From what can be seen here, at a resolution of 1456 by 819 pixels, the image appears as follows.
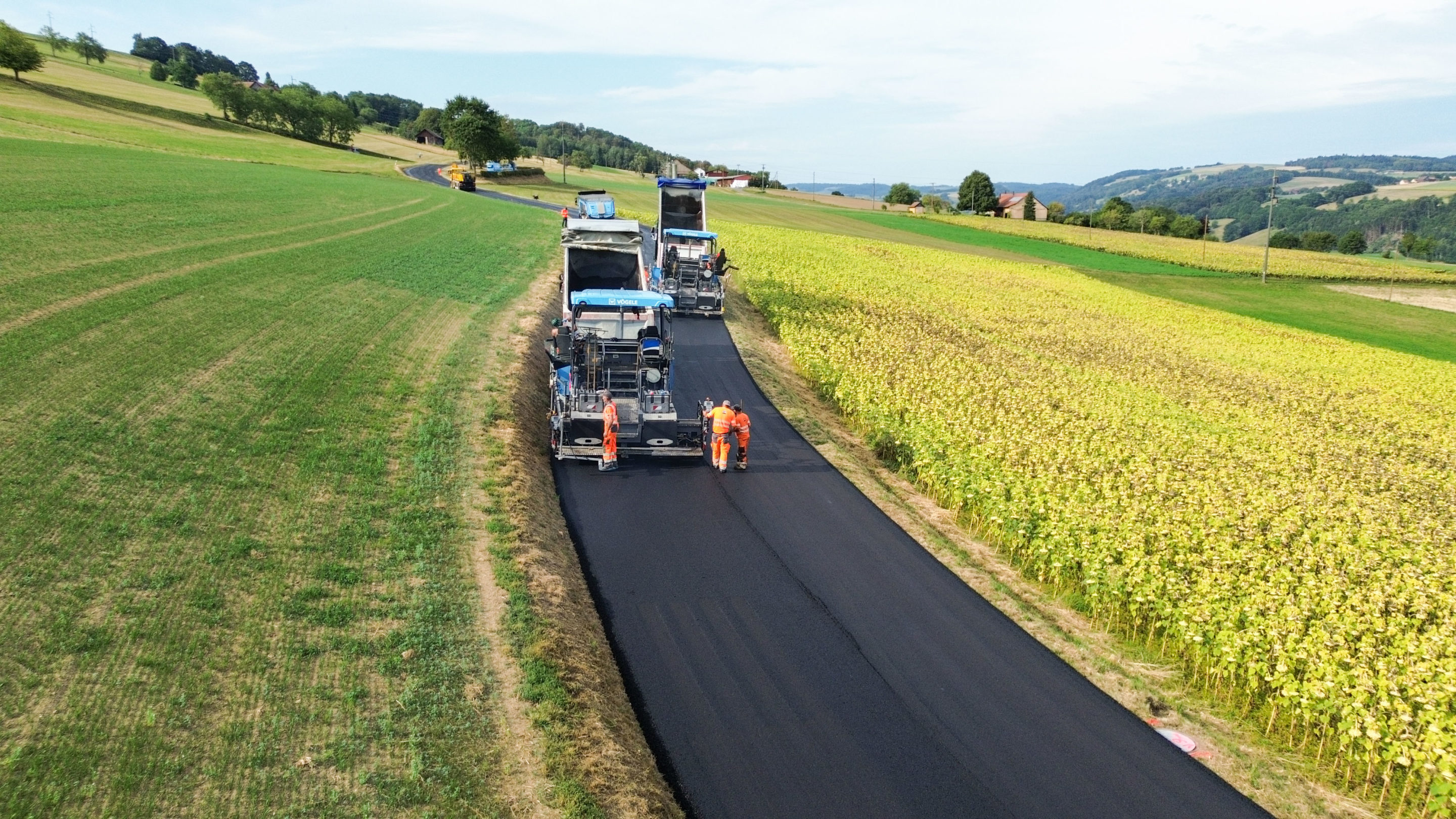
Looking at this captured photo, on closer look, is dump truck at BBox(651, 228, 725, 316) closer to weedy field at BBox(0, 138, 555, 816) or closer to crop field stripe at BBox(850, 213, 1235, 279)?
weedy field at BBox(0, 138, 555, 816)

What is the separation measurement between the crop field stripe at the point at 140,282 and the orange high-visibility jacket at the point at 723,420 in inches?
512

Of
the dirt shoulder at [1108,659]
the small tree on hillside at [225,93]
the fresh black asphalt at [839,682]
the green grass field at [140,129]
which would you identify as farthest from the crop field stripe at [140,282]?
the small tree on hillside at [225,93]

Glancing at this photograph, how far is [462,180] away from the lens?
73.8 m

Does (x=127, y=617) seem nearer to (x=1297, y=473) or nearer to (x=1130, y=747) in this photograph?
(x=1130, y=747)

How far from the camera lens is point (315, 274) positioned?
2527 centimetres

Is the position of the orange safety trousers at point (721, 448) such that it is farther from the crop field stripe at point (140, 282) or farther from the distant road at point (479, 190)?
the distant road at point (479, 190)

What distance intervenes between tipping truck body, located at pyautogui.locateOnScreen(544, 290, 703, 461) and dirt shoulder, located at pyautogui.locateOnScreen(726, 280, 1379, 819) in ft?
11.4

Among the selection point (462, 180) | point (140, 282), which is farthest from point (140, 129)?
point (140, 282)

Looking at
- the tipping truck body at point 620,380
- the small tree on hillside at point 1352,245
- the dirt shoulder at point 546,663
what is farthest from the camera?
the small tree on hillside at point 1352,245

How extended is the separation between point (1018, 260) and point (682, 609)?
204 ft

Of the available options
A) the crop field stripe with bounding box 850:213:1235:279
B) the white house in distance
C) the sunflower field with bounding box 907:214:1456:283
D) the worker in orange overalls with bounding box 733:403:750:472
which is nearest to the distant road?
the crop field stripe with bounding box 850:213:1235:279

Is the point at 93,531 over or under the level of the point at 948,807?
over

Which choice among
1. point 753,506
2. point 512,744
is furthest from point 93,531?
point 753,506

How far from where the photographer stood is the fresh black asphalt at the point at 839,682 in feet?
26.3
